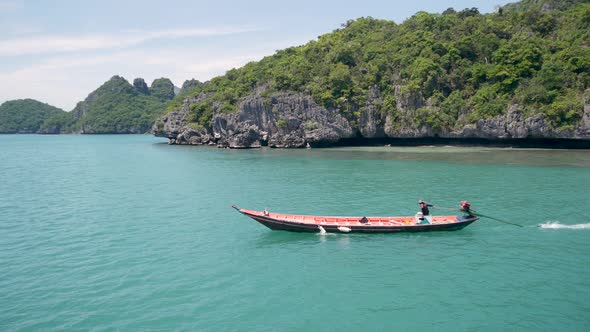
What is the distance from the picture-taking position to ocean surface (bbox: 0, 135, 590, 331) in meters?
12.6

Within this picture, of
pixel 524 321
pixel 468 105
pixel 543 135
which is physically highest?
pixel 468 105

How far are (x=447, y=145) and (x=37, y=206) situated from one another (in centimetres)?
5253

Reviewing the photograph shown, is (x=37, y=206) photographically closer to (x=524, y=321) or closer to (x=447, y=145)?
(x=524, y=321)

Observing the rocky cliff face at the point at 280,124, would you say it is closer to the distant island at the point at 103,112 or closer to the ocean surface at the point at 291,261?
the ocean surface at the point at 291,261

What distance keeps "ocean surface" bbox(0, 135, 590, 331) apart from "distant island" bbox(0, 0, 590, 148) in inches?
883

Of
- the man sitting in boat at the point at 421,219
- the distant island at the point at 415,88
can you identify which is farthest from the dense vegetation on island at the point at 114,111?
the man sitting in boat at the point at 421,219

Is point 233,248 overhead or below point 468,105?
below

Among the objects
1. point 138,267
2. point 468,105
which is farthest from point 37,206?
point 468,105

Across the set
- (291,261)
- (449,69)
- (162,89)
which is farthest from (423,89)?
(162,89)

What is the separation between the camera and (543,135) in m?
51.0

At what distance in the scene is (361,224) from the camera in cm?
1984

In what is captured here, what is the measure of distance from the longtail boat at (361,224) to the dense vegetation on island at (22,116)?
632 feet

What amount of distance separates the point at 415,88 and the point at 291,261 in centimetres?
4963

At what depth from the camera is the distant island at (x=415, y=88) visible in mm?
52344
